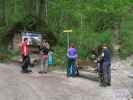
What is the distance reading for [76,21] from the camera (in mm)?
30984

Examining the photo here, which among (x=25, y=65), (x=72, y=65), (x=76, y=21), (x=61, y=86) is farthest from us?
(x=76, y=21)

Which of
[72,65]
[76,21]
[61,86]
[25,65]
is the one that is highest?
[76,21]

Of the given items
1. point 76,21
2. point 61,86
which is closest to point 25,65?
point 61,86

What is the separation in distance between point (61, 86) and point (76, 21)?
13.2 meters

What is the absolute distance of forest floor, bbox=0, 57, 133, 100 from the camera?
54.1 feet

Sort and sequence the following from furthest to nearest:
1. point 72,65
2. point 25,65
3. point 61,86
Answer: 1. point 25,65
2. point 72,65
3. point 61,86

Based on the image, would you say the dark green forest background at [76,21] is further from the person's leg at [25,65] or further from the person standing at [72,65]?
the person standing at [72,65]

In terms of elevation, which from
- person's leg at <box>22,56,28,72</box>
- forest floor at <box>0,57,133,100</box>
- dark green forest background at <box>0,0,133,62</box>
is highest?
dark green forest background at <box>0,0,133,62</box>

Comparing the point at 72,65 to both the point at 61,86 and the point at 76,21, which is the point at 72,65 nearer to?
the point at 61,86

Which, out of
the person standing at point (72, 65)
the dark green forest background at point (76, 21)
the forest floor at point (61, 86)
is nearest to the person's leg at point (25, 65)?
the forest floor at point (61, 86)

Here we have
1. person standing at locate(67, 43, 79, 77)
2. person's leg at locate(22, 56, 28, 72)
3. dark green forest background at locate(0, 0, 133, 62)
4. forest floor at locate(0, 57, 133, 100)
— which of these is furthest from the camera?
dark green forest background at locate(0, 0, 133, 62)

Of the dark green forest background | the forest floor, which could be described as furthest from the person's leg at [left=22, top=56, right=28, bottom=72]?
the dark green forest background

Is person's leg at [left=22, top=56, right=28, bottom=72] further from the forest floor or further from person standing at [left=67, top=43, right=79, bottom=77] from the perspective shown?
person standing at [left=67, top=43, right=79, bottom=77]

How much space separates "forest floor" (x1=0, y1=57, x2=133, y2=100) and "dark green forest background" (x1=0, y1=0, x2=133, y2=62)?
3.79 metres
